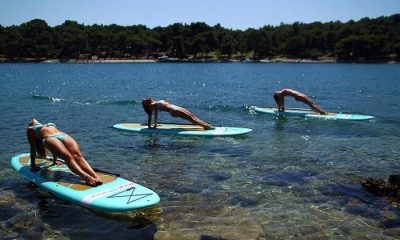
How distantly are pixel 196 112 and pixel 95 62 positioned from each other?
6046 inches

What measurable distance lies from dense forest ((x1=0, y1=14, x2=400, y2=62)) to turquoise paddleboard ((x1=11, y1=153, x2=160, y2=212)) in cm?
15748

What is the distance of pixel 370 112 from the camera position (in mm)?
30625

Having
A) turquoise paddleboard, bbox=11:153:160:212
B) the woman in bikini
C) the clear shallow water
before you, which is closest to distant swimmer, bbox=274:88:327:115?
the clear shallow water

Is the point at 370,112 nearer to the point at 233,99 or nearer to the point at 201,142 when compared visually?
the point at 233,99

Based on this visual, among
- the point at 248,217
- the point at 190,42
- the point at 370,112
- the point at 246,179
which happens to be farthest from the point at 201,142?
the point at 190,42

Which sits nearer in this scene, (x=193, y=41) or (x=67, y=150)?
(x=67, y=150)

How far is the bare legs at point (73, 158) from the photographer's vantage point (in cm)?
1144

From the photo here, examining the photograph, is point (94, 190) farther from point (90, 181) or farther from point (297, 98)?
point (297, 98)

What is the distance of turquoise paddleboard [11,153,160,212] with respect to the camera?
10172 mm

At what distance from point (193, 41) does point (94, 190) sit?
555ft

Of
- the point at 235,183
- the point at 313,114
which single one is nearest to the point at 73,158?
the point at 235,183

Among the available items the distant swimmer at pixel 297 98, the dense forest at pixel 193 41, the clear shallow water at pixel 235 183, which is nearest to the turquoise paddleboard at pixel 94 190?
the clear shallow water at pixel 235 183

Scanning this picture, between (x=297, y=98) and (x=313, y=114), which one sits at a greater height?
(x=297, y=98)

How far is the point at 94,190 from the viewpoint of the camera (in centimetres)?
1101
